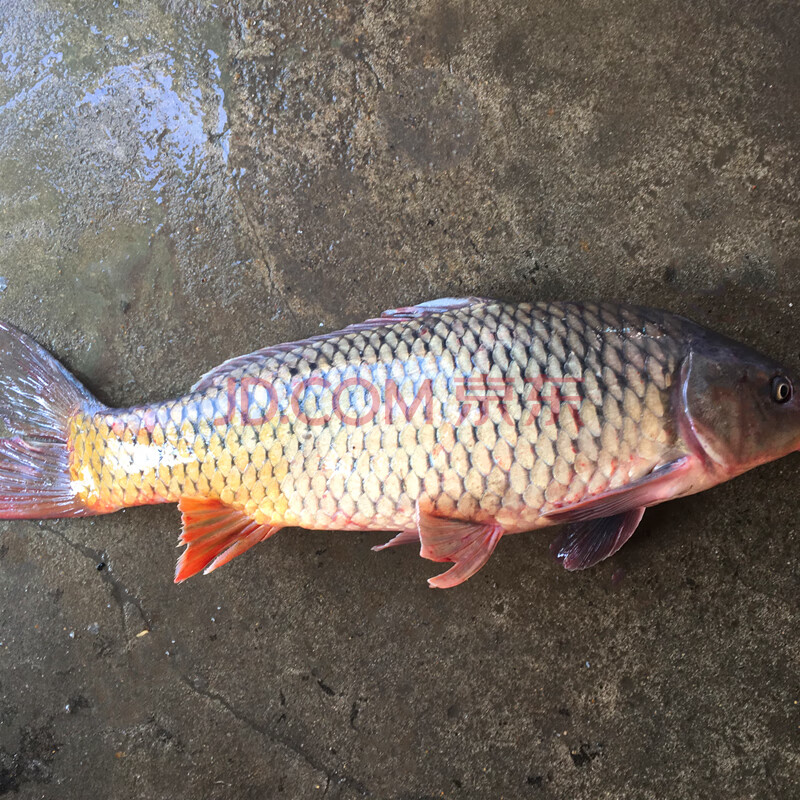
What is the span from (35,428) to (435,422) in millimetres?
1362

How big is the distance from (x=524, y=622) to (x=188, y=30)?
2472 millimetres

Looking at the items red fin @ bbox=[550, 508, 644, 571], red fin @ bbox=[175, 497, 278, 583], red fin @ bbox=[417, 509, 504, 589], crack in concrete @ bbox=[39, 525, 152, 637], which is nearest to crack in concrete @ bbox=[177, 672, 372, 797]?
crack in concrete @ bbox=[39, 525, 152, 637]

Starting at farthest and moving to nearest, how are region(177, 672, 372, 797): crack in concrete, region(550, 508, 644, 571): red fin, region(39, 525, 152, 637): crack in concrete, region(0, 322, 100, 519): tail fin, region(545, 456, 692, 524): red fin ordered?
region(39, 525, 152, 637): crack in concrete
region(177, 672, 372, 797): crack in concrete
region(0, 322, 100, 519): tail fin
region(550, 508, 644, 571): red fin
region(545, 456, 692, 524): red fin

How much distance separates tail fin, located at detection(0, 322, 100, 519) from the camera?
78.9 inches

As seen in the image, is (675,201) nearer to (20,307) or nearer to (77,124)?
(77,124)

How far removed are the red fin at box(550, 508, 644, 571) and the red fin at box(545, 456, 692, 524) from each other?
10cm

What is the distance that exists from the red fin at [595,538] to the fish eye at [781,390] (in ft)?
1.58

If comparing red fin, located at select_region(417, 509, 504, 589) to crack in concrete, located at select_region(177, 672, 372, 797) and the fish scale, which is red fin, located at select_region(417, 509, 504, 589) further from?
crack in concrete, located at select_region(177, 672, 372, 797)

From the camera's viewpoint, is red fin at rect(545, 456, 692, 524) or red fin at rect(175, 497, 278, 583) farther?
red fin at rect(175, 497, 278, 583)

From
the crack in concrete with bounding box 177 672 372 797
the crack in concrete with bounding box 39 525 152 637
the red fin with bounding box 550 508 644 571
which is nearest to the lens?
the red fin with bounding box 550 508 644 571

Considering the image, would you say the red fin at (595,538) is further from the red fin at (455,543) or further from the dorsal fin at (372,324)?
the dorsal fin at (372,324)

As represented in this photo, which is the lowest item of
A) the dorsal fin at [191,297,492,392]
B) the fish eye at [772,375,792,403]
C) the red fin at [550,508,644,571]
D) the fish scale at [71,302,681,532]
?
the red fin at [550,508,644,571]

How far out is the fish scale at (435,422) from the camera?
168 cm

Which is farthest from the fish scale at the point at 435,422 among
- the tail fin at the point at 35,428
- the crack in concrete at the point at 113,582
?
the crack in concrete at the point at 113,582
